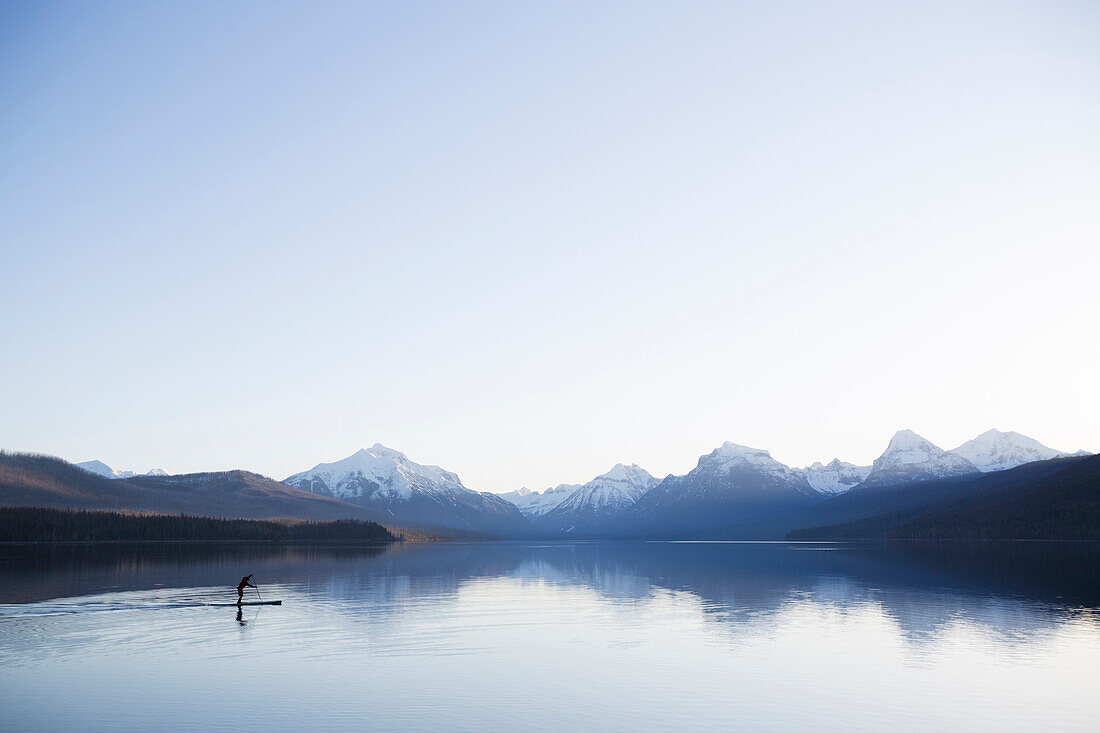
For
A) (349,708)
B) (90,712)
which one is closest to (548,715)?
(349,708)

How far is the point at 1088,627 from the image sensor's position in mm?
52406

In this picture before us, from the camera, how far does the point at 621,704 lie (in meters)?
32.2

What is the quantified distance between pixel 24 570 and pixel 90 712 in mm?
86709

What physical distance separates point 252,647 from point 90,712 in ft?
48.4

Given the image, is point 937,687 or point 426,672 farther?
point 426,672

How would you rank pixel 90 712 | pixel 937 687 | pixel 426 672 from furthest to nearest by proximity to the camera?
pixel 426 672 < pixel 937 687 < pixel 90 712

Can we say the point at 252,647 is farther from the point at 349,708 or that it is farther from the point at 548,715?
the point at 548,715

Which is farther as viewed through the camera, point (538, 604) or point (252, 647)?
point (538, 604)

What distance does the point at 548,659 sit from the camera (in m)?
42.0

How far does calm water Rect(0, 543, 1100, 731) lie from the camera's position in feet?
98.6

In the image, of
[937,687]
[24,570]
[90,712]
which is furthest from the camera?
[24,570]

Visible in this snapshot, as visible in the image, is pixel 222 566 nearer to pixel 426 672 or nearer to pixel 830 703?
pixel 426 672

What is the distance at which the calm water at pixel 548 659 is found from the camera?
3006cm

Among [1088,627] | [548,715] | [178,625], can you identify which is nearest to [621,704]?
[548,715]
